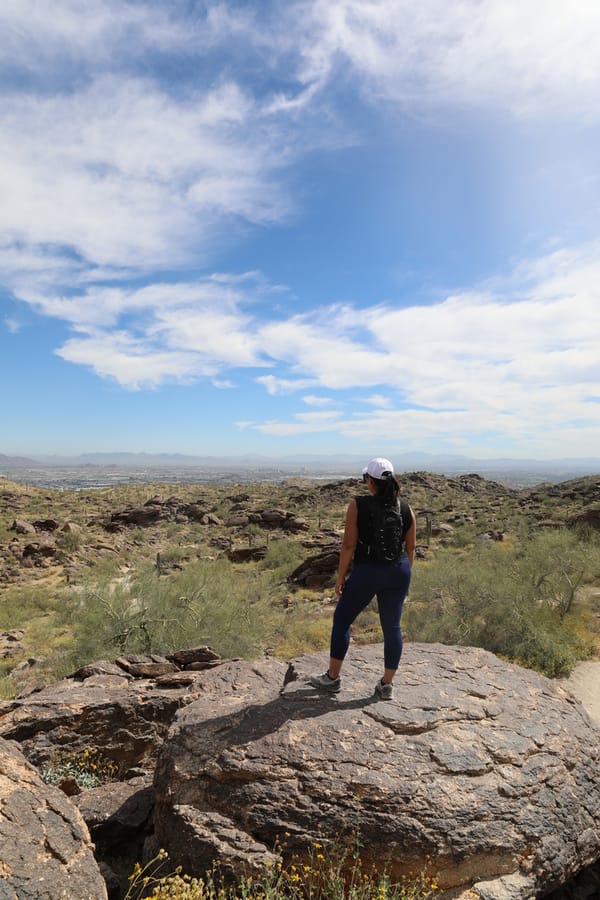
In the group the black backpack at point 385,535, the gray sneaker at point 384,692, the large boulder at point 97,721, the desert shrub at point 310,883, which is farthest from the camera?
the large boulder at point 97,721

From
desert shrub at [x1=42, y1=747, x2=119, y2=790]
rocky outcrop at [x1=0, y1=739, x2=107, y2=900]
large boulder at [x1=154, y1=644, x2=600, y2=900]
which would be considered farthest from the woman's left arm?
desert shrub at [x1=42, y1=747, x2=119, y2=790]

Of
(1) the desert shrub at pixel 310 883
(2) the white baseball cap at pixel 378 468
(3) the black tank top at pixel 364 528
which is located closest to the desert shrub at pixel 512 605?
(3) the black tank top at pixel 364 528

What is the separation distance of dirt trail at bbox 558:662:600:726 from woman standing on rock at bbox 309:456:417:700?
764 centimetres

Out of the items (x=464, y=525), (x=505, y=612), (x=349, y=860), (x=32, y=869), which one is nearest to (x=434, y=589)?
(x=505, y=612)

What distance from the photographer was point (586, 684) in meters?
11.2

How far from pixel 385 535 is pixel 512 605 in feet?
34.9

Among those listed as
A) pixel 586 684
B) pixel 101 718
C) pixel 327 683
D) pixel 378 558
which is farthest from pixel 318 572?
pixel 378 558

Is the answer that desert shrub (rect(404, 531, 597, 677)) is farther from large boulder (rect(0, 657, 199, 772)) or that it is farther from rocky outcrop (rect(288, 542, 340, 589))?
large boulder (rect(0, 657, 199, 772))

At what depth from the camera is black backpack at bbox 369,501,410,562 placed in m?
5.05

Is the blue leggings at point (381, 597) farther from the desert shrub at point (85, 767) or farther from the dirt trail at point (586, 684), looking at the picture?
the dirt trail at point (586, 684)

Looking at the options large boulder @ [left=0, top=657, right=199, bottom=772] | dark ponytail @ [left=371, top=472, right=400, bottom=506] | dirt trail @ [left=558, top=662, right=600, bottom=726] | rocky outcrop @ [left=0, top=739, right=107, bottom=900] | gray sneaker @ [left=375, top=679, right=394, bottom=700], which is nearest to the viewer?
rocky outcrop @ [left=0, top=739, right=107, bottom=900]

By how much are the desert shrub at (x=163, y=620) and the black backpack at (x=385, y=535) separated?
852 centimetres

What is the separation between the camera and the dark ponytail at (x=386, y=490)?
16.9ft

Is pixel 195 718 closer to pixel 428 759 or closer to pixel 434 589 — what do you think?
pixel 428 759
